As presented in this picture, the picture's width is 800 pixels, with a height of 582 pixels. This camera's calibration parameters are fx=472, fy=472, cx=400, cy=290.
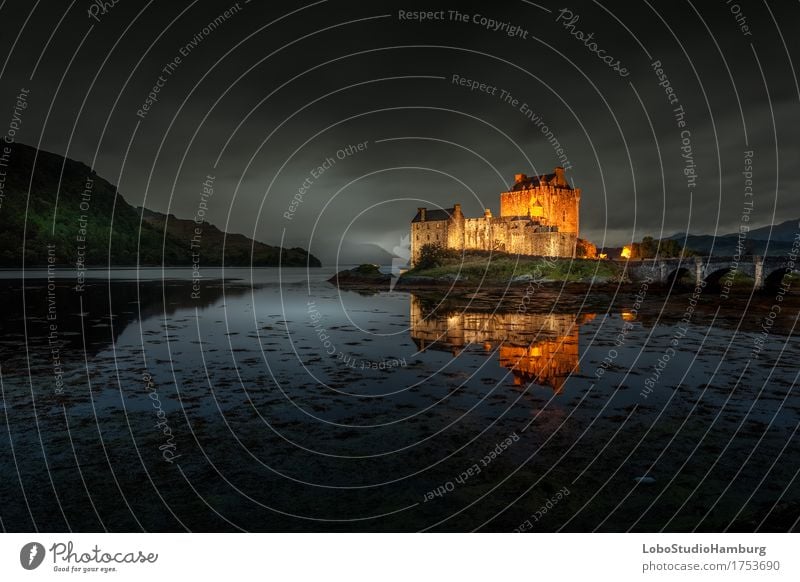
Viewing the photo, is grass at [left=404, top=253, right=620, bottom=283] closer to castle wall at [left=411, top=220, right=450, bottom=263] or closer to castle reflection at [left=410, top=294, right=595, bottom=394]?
castle wall at [left=411, top=220, right=450, bottom=263]

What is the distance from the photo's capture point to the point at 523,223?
100312 mm

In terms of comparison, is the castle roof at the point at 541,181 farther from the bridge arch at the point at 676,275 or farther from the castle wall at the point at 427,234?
the bridge arch at the point at 676,275

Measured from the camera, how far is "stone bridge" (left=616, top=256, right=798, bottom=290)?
67.7 meters

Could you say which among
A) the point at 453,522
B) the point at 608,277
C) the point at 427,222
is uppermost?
the point at 427,222

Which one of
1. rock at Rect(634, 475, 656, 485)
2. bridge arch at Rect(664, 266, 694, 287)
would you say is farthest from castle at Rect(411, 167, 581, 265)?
rock at Rect(634, 475, 656, 485)

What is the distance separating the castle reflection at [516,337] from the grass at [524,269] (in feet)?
137

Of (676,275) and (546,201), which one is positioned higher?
(546,201)

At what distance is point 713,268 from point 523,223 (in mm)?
36379

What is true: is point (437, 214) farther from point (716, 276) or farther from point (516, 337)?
point (516, 337)

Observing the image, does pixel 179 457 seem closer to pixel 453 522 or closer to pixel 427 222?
pixel 453 522

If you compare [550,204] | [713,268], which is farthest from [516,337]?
[550,204]

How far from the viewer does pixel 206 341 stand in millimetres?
25828
